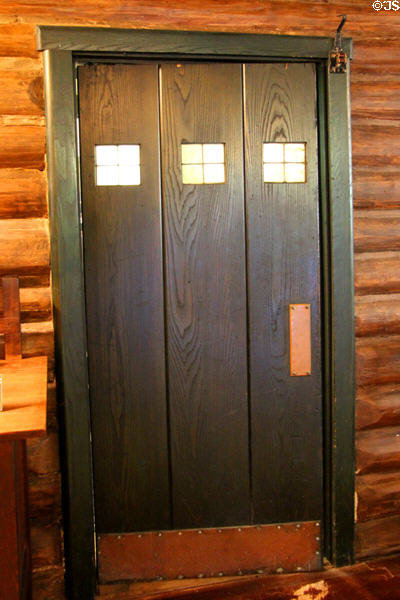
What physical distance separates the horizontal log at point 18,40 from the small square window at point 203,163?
745mm

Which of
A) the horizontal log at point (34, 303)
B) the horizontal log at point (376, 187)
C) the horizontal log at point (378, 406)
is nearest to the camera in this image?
the horizontal log at point (34, 303)

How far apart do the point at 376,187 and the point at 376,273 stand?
15.8 inches

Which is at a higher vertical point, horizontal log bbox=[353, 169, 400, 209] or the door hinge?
the door hinge

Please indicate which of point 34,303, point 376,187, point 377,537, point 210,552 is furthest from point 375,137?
point 210,552

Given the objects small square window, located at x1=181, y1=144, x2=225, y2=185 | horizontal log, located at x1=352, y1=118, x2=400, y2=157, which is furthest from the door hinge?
small square window, located at x1=181, y1=144, x2=225, y2=185

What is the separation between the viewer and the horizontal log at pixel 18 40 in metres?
2.46

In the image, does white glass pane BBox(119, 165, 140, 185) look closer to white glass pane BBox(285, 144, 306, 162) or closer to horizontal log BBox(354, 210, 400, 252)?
white glass pane BBox(285, 144, 306, 162)

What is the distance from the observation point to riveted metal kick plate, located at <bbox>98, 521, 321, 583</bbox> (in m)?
2.73

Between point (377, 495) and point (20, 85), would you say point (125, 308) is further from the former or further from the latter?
point (377, 495)

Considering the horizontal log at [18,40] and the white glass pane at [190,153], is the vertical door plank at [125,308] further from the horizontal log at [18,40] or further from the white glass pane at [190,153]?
the horizontal log at [18,40]

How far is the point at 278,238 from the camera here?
2.71 metres

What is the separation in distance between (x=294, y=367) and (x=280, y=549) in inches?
34.0

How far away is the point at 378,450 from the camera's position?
115 inches

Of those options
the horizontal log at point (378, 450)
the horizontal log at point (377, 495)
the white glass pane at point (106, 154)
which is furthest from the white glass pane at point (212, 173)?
the horizontal log at point (377, 495)
